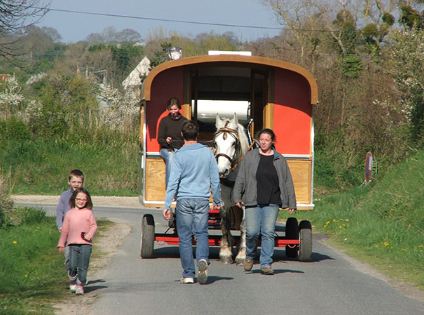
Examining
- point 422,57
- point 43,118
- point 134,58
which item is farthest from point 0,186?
point 134,58

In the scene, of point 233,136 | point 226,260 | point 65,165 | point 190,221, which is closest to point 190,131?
point 190,221

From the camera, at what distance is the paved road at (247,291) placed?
36.7ft

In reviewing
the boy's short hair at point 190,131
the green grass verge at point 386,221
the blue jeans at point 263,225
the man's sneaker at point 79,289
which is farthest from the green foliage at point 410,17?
the man's sneaker at point 79,289

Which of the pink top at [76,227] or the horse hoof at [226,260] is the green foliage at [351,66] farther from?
the pink top at [76,227]

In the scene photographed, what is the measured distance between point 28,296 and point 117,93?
45850 millimetres

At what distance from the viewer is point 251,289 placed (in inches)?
494

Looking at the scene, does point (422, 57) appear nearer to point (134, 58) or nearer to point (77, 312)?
point (77, 312)

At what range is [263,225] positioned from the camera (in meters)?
14.1

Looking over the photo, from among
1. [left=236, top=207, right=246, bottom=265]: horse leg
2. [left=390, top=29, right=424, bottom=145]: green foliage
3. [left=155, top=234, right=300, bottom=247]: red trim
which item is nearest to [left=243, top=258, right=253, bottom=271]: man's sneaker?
[left=236, top=207, right=246, bottom=265]: horse leg

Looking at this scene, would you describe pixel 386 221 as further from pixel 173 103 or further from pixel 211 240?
pixel 173 103

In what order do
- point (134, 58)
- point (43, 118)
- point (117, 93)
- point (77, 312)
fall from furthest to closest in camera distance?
point (134, 58) < point (117, 93) < point (43, 118) < point (77, 312)

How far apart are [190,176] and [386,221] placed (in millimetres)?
8821

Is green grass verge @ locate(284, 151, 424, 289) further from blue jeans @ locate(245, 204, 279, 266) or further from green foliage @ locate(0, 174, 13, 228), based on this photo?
green foliage @ locate(0, 174, 13, 228)

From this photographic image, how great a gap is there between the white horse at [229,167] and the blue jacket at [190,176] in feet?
4.06
